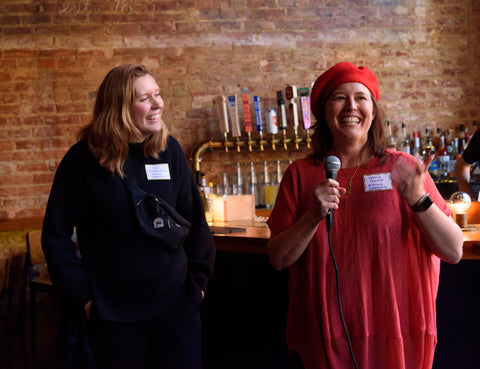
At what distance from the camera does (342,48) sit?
492cm

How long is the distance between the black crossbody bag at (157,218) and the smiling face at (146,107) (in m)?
0.20

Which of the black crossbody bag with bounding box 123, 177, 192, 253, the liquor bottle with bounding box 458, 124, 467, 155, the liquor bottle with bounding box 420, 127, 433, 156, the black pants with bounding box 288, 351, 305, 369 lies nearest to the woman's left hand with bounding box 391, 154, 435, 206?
the black pants with bounding box 288, 351, 305, 369

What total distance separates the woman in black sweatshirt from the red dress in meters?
0.52

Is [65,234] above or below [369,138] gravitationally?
below

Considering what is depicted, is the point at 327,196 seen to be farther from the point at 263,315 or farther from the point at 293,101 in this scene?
the point at 293,101

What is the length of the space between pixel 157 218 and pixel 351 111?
2.41 feet

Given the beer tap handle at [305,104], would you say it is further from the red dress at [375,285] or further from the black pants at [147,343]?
the red dress at [375,285]

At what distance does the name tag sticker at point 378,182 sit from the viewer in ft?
4.82

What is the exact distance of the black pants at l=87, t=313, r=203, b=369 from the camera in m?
1.72

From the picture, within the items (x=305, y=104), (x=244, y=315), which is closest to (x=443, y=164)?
(x=305, y=104)

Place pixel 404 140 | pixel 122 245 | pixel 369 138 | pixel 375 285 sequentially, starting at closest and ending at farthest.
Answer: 1. pixel 375 285
2. pixel 369 138
3. pixel 122 245
4. pixel 404 140

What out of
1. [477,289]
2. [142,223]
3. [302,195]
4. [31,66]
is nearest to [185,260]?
[142,223]

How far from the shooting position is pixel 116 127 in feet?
5.94

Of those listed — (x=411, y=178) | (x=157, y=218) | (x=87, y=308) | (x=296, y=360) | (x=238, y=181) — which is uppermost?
(x=411, y=178)
